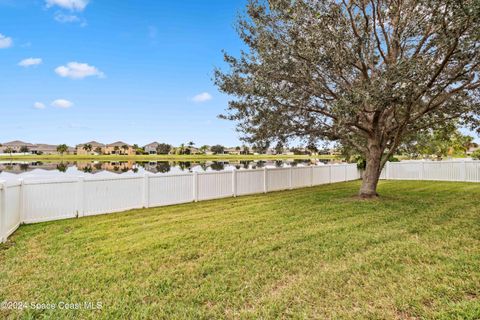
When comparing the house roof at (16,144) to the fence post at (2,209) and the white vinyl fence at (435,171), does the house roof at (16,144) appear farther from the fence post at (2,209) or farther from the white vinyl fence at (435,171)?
the white vinyl fence at (435,171)

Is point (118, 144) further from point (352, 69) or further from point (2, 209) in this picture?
point (2, 209)

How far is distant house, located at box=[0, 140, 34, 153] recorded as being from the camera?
8269 centimetres

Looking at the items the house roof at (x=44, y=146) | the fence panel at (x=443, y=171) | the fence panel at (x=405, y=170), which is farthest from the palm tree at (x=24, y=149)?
the fence panel at (x=443, y=171)

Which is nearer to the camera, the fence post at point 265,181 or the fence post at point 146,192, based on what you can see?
the fence post at point 146,192

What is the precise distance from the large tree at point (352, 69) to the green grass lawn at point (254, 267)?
11.2ft

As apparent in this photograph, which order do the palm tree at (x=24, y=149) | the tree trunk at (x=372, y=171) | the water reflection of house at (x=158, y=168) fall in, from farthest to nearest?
1. the palm tree at (x=24, y=149)
2. the water reflection of house at (x=158, y=168)
3. the tree trunk at (x=372, y=171)

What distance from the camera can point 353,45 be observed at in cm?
834

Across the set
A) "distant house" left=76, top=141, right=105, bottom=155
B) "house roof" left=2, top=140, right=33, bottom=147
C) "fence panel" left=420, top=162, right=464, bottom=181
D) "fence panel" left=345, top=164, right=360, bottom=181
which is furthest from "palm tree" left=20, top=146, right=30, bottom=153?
"fence panel" left=420, top=162, right=464, bottom=181

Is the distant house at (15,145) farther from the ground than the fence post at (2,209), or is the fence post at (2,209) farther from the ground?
the distant house at (15,145)

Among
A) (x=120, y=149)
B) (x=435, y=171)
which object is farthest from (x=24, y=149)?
(x=435, y=171)

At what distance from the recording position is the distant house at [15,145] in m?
82.7

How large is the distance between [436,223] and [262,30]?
23.7ft

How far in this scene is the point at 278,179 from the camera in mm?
13992

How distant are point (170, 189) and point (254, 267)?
675cm
